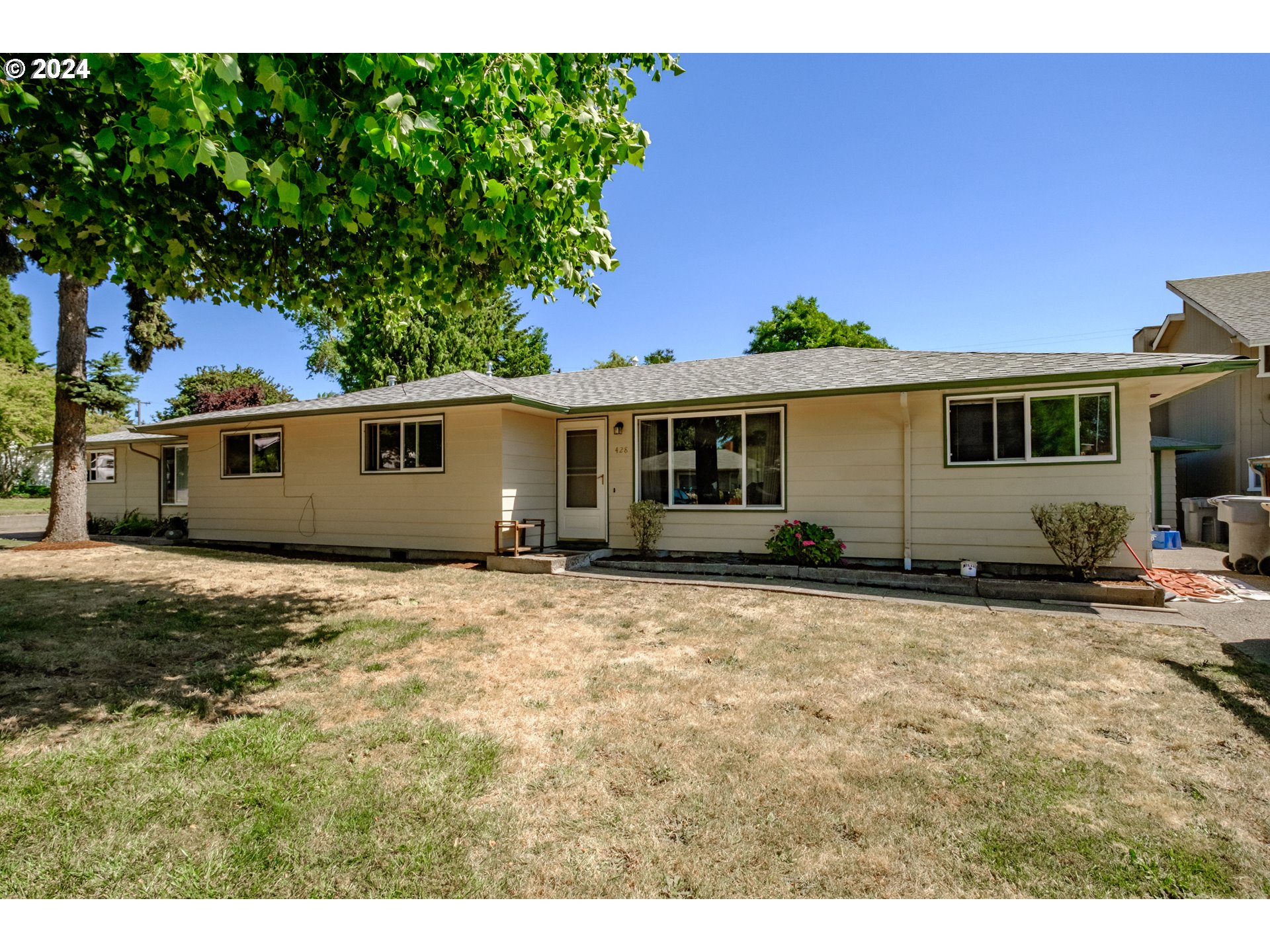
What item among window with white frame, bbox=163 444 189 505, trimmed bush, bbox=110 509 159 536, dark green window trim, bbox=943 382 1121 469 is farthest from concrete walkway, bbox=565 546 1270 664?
trimmed bush, bbox=110 509 159 536

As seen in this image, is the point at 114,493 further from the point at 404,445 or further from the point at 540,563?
the point at 540,563

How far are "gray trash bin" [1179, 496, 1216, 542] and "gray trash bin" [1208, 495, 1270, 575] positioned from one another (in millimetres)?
5751

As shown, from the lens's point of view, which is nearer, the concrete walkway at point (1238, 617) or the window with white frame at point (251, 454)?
the concrete walkway at point (1238, 617)

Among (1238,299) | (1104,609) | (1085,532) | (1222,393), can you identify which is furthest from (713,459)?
(1238,299)

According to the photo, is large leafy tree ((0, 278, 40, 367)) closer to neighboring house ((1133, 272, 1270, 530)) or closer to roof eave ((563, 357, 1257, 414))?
roof eave ((563, 357, 1257, 414))

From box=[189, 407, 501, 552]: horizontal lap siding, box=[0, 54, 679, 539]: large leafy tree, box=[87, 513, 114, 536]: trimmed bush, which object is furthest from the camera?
box=[87, 513, 114, 536]: trimmed bush

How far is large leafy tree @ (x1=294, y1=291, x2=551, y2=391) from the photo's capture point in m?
26.5

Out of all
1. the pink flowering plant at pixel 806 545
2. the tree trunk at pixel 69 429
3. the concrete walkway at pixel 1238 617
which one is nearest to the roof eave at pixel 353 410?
the tree trunk at pixel 69 429

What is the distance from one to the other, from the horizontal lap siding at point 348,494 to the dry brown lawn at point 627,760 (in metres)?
4.67

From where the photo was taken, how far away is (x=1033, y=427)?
7.73 metres

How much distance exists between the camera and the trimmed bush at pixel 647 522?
9.46 meters

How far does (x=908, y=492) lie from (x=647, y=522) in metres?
3.96

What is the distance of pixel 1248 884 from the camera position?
6.42ft

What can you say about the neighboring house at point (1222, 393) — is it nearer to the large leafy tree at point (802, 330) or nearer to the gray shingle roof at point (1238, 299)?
the gray shingle roof at point (1238, 299)
